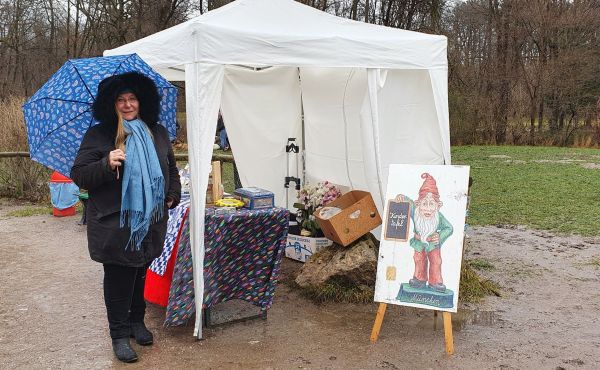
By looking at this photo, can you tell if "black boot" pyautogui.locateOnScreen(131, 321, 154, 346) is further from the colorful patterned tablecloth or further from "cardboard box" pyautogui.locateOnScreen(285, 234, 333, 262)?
"cardboard box" pyautogui.locateOnScreen(285, 234, 333, 262)

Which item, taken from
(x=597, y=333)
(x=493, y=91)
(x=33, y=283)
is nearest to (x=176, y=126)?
(x=33, y=283)

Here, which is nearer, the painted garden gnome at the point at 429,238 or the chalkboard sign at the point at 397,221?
the painted garden gnome at the point at 429,238

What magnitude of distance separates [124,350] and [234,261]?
949mm

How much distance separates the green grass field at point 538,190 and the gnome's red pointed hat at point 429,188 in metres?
4.07

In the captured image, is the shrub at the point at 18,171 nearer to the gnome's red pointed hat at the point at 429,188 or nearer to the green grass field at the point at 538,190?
the green grass field at the point at 538,190

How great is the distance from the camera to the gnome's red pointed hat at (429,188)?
377cm

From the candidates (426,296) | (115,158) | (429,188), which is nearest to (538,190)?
(429,188)

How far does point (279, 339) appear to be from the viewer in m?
3.86

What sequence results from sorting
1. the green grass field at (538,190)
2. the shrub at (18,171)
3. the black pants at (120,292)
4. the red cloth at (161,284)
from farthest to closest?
the shrub at (18,171) → the green grass field at (538,190) → the red cloth at (161,284) → the black pants at (120,292)

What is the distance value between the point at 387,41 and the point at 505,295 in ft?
7.97

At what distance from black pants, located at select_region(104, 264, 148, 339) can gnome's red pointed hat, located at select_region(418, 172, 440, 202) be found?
6.40ft

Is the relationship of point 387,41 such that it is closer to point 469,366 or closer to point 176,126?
point 176,126

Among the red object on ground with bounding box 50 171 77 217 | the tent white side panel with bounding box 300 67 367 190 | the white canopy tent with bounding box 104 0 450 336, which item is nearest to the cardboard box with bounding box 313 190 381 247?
the white canopy tent with bounding box 104 0 450 336

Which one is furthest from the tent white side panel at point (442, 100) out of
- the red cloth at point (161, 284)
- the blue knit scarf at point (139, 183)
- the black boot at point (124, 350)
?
the black boot at point (124, 350)
